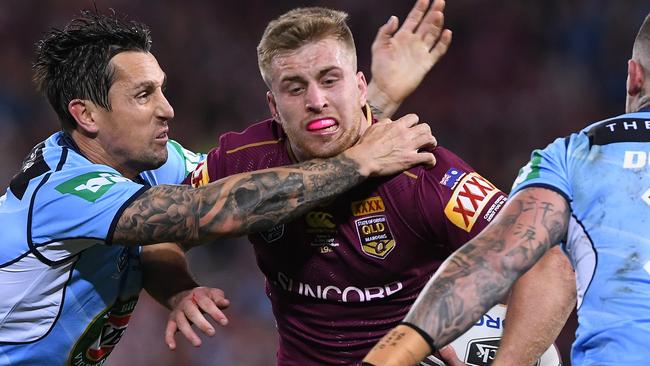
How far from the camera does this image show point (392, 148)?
3.94m

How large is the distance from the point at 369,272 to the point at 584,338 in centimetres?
123

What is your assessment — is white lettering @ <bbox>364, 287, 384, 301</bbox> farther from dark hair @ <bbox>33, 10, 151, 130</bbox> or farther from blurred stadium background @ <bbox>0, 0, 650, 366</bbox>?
blurred stadium background @ <bbox>0, 0, 650, 366</bbox>

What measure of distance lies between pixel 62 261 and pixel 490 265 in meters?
1.91

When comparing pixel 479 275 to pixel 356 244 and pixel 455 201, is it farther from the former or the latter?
pixel 356 244

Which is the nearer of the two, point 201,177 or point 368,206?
point 368,206

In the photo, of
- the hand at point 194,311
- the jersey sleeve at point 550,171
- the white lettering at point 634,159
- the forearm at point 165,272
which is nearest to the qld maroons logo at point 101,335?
the forearm at point 165,272

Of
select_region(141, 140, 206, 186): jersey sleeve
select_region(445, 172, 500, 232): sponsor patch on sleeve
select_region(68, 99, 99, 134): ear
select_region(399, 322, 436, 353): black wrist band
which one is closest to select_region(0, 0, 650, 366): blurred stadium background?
select_region(141, 140, 206, 186): jersey sleeve

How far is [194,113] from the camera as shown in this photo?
32.0ft

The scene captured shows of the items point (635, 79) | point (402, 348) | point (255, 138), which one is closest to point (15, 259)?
point (255, 138)

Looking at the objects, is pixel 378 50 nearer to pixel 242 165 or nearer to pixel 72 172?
pixel 242 165

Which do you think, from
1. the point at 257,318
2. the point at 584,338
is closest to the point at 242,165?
the point at 584,338

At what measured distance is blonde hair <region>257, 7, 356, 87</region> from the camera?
3.96 m

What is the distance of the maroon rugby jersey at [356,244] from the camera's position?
→ 393 centimetres

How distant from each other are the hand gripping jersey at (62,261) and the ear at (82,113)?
11 cm
